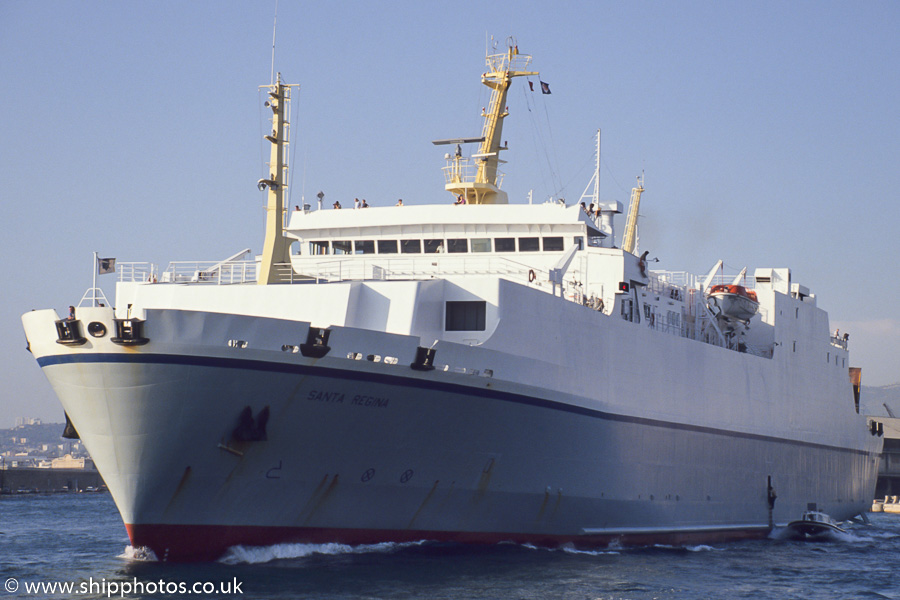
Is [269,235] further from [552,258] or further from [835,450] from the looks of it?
[835,450]

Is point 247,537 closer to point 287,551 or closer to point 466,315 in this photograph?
point 287,551

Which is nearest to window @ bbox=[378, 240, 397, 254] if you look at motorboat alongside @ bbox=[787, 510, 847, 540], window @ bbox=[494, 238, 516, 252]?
window @ bbox=[494, 238, 516, 252]

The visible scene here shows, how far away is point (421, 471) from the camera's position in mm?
17016

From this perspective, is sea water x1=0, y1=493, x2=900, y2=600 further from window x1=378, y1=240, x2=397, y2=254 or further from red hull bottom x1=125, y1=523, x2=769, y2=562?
window x1=378, y1=240, x2=397, y2=254

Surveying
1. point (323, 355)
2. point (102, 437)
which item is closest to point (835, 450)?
point (323, 355)

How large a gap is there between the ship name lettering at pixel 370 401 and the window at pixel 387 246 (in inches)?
245

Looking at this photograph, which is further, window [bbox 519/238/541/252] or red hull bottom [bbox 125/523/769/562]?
window [bbox 519/238/541/252]

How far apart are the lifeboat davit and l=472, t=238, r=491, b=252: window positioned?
8.42m

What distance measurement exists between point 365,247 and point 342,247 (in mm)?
583

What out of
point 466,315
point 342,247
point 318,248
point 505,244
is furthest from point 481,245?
point 466,315

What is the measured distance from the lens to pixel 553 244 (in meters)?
21.9

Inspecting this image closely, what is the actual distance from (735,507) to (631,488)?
5.92m

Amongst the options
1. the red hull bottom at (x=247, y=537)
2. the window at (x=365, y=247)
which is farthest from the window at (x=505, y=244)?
the red hull bottom at (x=247, y=537)

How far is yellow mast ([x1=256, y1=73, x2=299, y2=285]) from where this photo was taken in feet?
62.6
